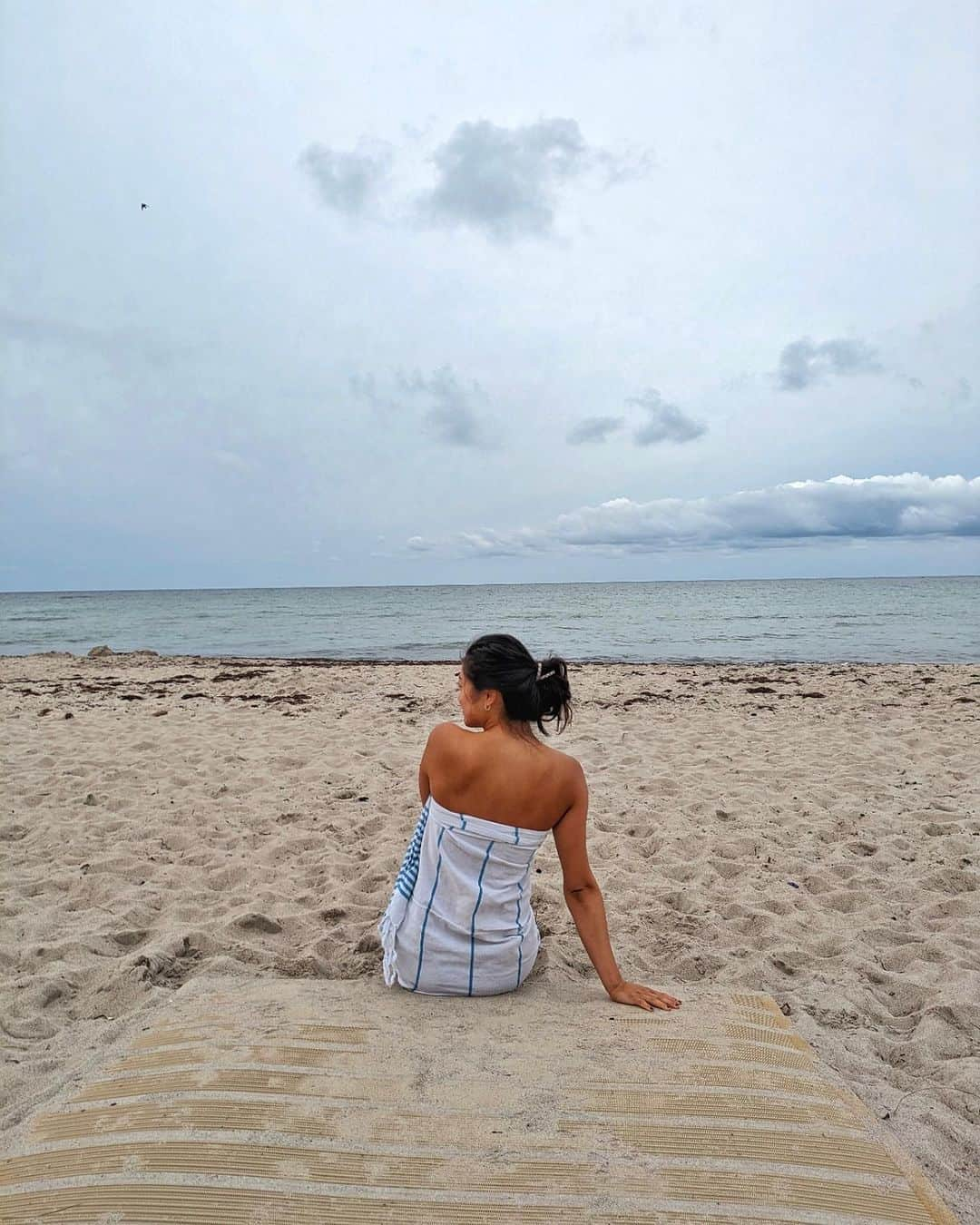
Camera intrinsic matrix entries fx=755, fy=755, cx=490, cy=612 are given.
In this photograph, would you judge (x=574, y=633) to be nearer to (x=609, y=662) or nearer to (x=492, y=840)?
(x=609, y=662)

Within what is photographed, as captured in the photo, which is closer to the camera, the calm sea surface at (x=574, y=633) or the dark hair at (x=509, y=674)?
the dark hair at (x=509, y=674)

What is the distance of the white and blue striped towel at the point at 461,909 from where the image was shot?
2.67 metres

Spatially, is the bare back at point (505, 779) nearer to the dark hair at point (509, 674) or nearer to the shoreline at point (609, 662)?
the dark hair at point (509, 674)

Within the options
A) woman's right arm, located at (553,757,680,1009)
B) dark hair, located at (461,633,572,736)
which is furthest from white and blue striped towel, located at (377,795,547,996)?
dark hair, located at (461,633,572,736)

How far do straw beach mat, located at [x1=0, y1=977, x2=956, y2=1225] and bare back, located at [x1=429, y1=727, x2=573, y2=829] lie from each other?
2.38ft

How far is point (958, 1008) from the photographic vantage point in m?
3.14

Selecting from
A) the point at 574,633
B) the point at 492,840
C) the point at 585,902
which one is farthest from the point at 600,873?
the point at 574,633

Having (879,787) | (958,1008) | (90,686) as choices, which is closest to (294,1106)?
(958,1008)

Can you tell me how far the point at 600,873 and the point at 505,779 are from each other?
2417mm

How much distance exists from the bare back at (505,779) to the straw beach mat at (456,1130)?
2.38ft

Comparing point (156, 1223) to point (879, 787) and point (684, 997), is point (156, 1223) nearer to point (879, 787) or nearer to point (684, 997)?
point (684, 997)

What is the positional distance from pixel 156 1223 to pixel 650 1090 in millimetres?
1289

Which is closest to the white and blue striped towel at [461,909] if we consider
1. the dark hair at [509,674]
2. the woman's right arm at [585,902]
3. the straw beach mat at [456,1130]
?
the woman's right arm at [585,902]

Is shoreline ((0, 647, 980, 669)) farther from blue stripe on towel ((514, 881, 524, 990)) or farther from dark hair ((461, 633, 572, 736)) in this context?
dark hair ((461, 633, 572, 736))
